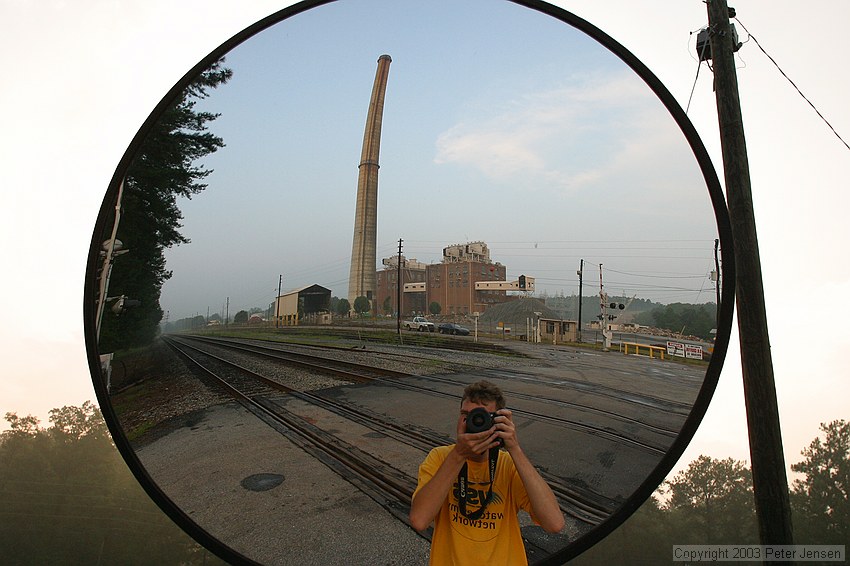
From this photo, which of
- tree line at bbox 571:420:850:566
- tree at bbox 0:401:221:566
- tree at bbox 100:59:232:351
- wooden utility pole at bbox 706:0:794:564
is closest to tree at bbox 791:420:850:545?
tree line at bbox 571:420:850:566

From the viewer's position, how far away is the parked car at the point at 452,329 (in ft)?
5.70

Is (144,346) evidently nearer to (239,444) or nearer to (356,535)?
(239,444)

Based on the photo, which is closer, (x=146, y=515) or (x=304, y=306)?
(x=304, y=306)

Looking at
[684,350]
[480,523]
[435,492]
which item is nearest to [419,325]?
[435,492]

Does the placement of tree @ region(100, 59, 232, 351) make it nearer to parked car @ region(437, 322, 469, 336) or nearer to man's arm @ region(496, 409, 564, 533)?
parked car @ region(437, 322, 469, 336)

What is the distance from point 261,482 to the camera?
1.57 m

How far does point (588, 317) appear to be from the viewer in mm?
1632

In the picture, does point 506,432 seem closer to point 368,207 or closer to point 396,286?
point 396,286

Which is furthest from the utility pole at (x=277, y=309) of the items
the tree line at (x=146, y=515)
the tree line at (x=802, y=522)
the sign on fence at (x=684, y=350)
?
the tree line at (x=802, y=522)

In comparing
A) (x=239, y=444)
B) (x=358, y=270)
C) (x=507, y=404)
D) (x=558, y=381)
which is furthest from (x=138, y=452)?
(x=558, y=381)

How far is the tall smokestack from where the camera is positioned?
1679 mm

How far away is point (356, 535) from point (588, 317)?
114 cm

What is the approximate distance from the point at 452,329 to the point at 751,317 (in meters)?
2.87

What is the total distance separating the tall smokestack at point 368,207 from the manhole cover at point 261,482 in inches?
26.7
